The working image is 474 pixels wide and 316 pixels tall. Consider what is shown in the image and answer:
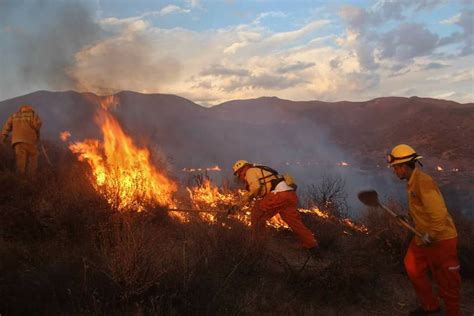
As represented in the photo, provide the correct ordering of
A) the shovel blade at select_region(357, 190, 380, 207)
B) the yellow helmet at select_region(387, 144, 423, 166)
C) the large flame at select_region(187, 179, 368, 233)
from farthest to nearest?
the large flame at select_region(187, 179, 368, 233) → the shovel blade at select_region(357, 190, 380, 207) → the yellow helmet at select_region(387, 144, 423, 166)

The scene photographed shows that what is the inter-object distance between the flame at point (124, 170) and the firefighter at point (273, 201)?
1.99m

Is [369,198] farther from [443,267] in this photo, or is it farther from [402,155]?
[443,267]

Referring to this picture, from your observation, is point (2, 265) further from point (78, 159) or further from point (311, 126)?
point (311, 126)

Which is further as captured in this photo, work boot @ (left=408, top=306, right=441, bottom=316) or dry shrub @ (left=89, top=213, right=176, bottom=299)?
work boot @ (left=408, top=306, right=441, bottom=316)

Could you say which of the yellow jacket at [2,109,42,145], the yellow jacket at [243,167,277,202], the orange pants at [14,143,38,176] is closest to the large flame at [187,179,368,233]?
the yellow jacket at [243,167,277,202]

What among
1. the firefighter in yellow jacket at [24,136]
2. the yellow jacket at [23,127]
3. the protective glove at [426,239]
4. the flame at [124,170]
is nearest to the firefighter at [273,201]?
the flame at [124,170]

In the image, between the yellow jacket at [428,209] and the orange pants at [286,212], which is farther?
the orange pants at [286,212]

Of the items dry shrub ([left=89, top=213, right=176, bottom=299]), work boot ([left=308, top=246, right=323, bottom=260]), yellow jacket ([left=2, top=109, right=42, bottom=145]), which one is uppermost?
yellow jacket ([left=2, top=109, right=42, bottom=145])

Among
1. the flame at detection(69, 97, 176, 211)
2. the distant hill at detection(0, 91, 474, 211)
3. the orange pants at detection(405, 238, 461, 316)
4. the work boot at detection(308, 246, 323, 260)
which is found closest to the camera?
the orange pants at detection(405, 238, 461, 316)

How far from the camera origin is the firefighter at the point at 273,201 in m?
7.34

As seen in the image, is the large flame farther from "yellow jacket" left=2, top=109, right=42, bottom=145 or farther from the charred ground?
"yellow jacket" left=2, top=109, right=42, bottom=145

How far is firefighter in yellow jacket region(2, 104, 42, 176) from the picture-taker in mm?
9016

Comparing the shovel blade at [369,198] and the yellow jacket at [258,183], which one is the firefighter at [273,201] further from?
the shovel blade at [369,198]

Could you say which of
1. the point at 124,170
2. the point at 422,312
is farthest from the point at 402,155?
the point at 124,170
